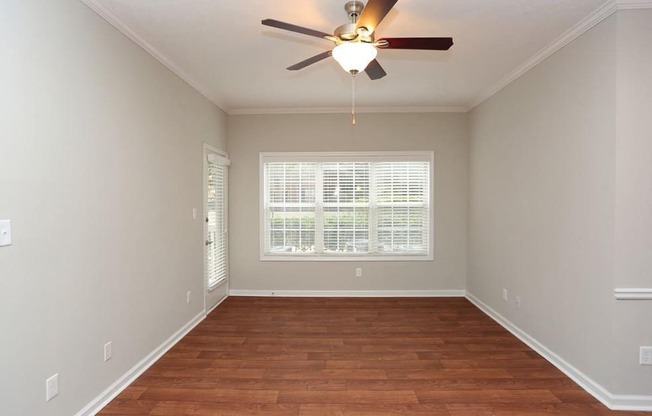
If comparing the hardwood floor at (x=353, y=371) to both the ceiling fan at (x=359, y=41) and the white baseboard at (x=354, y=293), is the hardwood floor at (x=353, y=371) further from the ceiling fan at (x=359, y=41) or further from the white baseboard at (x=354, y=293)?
the ceiling fan at (x=359, y=41)

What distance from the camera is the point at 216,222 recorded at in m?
4.36

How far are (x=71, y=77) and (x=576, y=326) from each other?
3.97 m

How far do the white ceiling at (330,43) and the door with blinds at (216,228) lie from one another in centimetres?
86

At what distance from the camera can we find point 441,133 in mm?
4793

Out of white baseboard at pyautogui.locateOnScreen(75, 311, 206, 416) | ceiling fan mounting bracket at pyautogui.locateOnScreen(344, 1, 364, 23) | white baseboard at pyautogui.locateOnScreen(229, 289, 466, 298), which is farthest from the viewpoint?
white baseboard at pyautogui.locateOnScreen(229, 289, 466, 298)

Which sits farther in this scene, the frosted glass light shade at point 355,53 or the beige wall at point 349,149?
the beige wall at point 349,149

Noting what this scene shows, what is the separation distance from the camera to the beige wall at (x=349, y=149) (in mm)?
4793

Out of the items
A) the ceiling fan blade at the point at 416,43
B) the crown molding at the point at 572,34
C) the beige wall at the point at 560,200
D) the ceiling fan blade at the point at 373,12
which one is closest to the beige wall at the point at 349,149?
the beige wall at the point at 560,200

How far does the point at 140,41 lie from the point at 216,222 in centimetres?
228

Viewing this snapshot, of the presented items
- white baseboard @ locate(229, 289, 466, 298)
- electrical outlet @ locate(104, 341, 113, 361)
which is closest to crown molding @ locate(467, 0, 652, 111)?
white baseboard @ locate(229, 289, 466, 298)

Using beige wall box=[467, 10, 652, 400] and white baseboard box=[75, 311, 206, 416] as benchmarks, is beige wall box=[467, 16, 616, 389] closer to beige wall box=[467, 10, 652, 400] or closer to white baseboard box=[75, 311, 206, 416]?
beige wall box=[467, 10, 652, 400]

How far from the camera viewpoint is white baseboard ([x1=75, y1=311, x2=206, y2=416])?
7.18ft

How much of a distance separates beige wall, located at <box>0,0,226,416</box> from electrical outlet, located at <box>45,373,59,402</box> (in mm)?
29

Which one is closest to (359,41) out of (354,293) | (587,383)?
(587,383)
